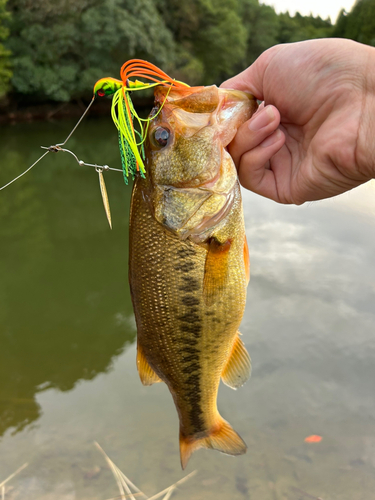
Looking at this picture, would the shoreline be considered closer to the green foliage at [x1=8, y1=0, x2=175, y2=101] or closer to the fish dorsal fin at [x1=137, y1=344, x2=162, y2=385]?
the green foliage at [x1=8, y1=0, x2=175, y2=101]

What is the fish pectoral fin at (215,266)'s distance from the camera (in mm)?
1833

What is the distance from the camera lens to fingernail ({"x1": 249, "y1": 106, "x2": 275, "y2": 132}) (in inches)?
70.0

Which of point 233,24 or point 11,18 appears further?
point 233,24

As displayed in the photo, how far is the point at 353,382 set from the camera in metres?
4.64

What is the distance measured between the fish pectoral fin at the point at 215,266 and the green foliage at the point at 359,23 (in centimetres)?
3890

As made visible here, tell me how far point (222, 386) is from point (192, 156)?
3.57 m

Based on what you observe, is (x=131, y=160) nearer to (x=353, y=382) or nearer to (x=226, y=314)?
(x=226, y=314)

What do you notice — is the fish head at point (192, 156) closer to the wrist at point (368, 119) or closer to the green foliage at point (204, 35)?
the wrist at point (368, 119)

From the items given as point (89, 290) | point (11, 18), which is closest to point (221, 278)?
point (89, 290)

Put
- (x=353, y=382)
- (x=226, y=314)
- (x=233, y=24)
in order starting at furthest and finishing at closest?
(x=233, y=24)
(x=353, y=382)
(x=226, y=314)

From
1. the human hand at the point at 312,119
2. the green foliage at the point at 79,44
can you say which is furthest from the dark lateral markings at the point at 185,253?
the green foliage at the point at 79,44

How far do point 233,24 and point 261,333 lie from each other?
36.3m

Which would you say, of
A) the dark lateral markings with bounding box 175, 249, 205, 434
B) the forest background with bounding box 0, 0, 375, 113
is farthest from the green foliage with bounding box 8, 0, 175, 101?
the dark lateral markings with bounding box 175, 249, 205, 434

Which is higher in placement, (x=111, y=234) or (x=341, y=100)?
(x=341, y=100)
